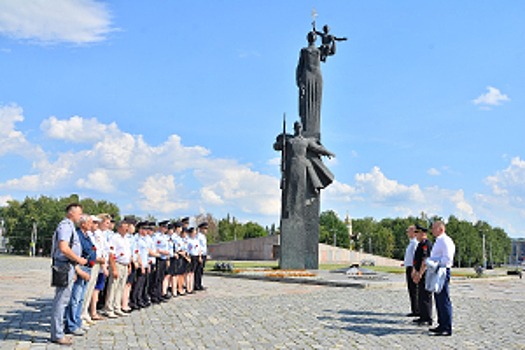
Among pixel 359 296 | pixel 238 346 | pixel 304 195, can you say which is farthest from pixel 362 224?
pixel 238 346

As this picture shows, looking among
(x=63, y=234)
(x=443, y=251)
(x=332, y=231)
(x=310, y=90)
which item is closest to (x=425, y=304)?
(x=443, y=251)

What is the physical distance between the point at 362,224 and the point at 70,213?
332 ft

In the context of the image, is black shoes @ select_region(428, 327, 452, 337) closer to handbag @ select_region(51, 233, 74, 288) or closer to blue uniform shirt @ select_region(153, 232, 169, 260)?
handbag @ select_region(51, 233, 74, 288)

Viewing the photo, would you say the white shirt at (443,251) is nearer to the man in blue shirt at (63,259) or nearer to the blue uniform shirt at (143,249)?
the blue uniform shirt at (143,249)

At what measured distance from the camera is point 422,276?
357 inches

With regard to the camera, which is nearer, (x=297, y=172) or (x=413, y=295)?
(x=413, y=295)

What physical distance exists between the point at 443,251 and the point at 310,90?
1628 cm

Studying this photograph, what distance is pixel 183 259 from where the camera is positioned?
11.7 meters

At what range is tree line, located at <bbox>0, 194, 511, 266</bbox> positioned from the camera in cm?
6750

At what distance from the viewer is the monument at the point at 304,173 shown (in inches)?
884

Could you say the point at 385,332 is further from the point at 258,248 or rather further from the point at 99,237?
the point at 258,248

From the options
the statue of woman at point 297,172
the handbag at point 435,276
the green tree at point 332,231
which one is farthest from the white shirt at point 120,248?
the green tree at point 332,231

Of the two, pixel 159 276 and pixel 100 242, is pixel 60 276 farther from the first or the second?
pixel 159 276

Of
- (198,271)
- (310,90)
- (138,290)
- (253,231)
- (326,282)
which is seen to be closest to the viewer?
(138,290)
